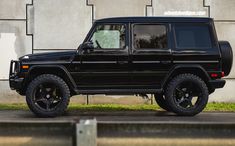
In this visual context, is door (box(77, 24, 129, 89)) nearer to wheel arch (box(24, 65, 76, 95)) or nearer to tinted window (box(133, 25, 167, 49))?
wheel arch (box(24, 65, 76, 95))

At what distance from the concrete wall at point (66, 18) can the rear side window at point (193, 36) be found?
3.55 metres

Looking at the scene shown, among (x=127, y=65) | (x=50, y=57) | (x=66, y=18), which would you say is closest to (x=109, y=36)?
(x=127, y=65)

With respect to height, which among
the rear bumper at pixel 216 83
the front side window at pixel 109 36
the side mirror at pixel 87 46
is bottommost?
the rear bumper at pixel 216 83

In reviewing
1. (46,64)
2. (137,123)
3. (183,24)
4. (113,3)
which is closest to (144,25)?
(183,24)

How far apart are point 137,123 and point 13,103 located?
26.4ft

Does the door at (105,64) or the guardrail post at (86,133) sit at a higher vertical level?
the door at (105,64)

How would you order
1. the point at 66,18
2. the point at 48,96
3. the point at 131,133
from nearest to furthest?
the point at 131,133 < the point at 48,96 < the point at 66,18

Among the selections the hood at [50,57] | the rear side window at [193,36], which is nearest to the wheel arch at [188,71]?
the rear side window at [193,36]

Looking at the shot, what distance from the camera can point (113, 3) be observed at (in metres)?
11.7

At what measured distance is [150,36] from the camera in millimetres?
8250

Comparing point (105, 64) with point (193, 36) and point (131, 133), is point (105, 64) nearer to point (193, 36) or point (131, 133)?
point (193, 36)

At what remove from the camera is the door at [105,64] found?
8023 mm

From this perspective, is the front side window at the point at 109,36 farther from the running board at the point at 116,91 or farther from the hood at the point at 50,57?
the running board at the point at 116,91

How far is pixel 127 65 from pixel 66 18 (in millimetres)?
4088
